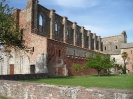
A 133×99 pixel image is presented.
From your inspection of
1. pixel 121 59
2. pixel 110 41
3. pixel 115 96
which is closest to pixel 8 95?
pixel 115 96

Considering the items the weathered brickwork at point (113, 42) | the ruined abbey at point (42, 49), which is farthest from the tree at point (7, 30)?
the weathered brickwork at point (113, 42)

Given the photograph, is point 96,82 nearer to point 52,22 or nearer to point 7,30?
point 7,30

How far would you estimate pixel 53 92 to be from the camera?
8273 millimetres

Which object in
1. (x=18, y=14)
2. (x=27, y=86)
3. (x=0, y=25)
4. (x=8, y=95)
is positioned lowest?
(x=8, y=95)

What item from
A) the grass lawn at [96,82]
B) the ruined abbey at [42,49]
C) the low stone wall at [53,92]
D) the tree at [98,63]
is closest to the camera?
the low stone wall at [53,92]

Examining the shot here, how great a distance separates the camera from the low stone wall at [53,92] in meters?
6.20

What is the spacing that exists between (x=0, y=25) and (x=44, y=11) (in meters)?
15.1

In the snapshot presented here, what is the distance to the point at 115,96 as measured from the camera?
6.11m

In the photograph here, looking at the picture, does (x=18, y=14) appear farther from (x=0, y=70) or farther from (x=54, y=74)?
(x=54, y=74)

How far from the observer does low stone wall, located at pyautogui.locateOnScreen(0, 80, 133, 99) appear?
20.3 ft

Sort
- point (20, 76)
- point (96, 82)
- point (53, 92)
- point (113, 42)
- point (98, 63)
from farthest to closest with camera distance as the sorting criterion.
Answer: point (113, 42) < point (98, 63) < point (20, 76) < point (96, 82) < point (53, 92)

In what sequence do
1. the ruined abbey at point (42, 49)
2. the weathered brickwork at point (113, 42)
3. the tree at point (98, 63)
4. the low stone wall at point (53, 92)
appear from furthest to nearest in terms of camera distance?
1. the weathered brickwork at point (113, 42)
2. the tree at point (98, 63)
3. the ruined abbey at point (42, 49)
4. the low stone wall at point (53, 92)

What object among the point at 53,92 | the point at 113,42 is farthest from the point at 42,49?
the point at 113,42

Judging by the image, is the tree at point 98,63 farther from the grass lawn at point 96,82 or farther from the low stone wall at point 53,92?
the low stone wall at point 53,92
